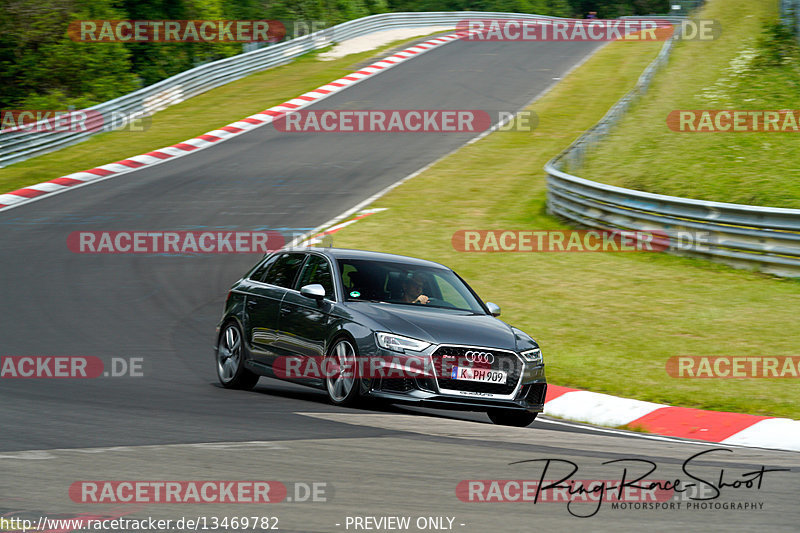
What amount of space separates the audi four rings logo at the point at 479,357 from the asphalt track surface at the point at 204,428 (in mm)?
545

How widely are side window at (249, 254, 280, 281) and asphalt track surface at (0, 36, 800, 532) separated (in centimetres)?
120

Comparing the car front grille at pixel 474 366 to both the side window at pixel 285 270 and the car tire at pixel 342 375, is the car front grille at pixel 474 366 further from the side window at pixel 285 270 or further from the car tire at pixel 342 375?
the side window at pixel 285 270

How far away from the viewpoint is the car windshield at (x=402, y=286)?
10.3 m

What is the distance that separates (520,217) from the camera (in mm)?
21891

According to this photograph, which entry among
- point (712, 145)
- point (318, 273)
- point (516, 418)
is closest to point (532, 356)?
point (516, 418)

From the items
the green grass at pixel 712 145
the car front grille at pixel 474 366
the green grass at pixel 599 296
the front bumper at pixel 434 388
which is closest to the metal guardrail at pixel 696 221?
the green grass at pixel 599 296

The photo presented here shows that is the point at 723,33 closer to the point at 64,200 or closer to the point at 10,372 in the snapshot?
the point at 64,200

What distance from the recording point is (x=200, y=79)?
3819 centimetres

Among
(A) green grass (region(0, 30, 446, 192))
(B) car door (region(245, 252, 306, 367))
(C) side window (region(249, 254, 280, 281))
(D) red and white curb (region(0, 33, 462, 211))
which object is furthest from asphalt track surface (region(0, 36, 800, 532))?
(A) green grass (region(0, 30, 446, 192))

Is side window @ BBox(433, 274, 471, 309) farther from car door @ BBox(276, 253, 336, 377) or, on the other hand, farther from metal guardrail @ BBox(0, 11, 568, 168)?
metal guardrail @ BBox(0, 11, 568, 168)

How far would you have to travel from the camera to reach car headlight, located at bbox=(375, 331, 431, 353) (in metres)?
9.24

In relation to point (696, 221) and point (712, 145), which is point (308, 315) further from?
point (712, 145)

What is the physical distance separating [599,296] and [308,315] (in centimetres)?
639

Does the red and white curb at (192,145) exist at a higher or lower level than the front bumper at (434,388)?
lower
